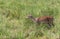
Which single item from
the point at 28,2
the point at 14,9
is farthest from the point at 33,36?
the point at 28,2

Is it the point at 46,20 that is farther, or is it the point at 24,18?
the point at 24,18

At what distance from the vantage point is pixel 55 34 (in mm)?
4633

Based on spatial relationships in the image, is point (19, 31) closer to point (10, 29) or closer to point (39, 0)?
point (10, 29)

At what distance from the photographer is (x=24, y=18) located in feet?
17.0

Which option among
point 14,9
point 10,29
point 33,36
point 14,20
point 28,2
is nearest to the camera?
point 33,36

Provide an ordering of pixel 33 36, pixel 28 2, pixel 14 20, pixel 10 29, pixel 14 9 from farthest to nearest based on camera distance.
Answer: pixel 28 2
pixel 14 9
pixel 14 20
pixel 10 29
pixel 33 36

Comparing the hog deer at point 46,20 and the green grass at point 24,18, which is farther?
the hog deer at point 46,20

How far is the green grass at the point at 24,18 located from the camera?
15.1ft

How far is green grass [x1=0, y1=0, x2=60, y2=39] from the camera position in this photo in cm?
460

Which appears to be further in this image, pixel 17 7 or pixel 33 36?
pixel 17 7

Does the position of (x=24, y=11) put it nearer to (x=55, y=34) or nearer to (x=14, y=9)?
(x=14, y=9)

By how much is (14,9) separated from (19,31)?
0.93 meters

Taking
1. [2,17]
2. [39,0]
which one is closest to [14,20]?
[2,17]

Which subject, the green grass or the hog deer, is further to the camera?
the hog deer
